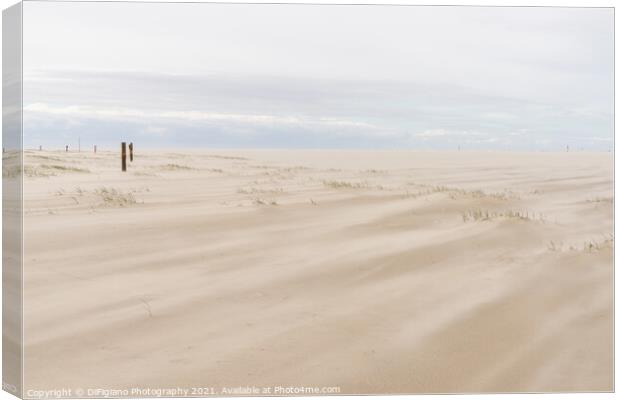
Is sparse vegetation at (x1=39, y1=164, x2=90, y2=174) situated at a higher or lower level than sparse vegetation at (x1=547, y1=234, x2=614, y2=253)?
higher

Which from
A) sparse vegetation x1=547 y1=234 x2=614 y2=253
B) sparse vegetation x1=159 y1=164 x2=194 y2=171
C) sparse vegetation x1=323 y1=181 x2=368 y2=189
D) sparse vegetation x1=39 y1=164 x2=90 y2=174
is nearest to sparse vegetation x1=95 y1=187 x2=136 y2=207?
sparse vegetation x1=39 y1=164 x2=90 y2=174

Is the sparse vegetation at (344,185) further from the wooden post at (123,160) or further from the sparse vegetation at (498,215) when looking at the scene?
the wooden post at (123,160)

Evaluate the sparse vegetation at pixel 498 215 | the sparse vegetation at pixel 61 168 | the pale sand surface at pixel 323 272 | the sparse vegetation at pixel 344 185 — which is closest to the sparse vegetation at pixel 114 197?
the pale sand surface at pixel 323 272

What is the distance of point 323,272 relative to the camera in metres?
5.33

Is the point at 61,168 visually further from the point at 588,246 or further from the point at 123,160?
the point at 588,246

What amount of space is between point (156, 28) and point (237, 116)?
887mm

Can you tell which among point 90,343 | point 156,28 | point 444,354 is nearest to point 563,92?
point 444,354

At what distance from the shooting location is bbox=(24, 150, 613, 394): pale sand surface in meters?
4.67

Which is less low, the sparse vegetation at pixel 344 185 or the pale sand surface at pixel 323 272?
Answer: the sparse vegetation at pixel 344 185

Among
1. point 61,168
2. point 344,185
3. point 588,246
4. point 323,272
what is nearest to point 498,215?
point 588,246

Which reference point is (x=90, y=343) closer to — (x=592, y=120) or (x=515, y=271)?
(x=515, y=271)

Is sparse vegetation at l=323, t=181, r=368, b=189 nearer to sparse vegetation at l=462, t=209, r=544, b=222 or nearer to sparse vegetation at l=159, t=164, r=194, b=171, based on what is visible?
sparse vegetation at l=462, t=209, r=544, b=222

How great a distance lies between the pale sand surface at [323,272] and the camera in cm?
467

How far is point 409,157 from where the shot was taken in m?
5.96
